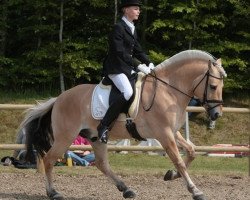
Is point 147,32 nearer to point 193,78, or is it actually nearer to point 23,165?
point 23,165

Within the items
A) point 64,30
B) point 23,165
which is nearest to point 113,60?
point 23,165

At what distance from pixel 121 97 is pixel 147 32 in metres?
15.6

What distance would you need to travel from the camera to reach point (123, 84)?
7328mm

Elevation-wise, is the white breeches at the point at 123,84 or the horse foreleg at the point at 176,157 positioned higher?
the white breeches at the point at 123,84

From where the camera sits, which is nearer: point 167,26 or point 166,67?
point 166,67

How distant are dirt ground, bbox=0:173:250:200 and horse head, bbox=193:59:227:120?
1.18 meters

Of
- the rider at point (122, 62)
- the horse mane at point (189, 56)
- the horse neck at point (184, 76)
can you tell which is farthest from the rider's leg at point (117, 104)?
the horse mane at point (189, 56)

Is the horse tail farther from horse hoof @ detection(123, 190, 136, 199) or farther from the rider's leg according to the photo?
horse hoof @ detection(123, 190, 136, 199)

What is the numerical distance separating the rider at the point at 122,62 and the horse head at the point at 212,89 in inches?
29.2

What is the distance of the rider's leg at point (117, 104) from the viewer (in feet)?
24.0

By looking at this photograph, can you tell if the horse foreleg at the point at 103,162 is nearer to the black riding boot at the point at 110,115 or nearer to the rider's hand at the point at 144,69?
the black riding boot at the point at 110,115

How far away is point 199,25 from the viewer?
72.2 ft

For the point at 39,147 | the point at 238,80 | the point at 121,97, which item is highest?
the point at 121,97

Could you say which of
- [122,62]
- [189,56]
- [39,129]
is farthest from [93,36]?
[189,56]
